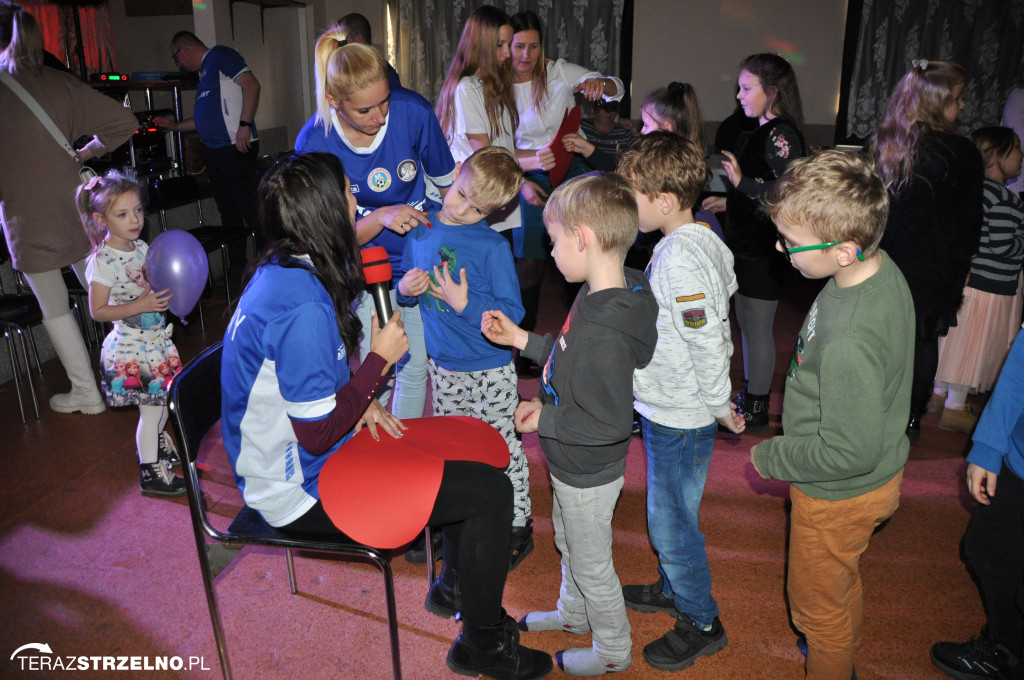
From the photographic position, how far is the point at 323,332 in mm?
1503

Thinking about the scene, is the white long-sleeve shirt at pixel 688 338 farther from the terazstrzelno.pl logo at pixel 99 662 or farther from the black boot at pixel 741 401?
the black boot at pixel 741 401

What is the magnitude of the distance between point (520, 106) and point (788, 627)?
2.54 m

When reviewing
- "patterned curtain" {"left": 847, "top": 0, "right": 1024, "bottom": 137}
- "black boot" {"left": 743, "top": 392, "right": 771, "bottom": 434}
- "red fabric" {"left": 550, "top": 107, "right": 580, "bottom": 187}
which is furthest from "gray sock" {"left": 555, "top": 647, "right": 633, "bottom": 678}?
"patterned curtain" {"left": 847, "top": 0, "right": 1024, "bottom": 137}

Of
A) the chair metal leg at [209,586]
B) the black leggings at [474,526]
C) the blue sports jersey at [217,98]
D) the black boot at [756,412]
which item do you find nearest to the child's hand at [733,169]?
the black boot at [756,412]

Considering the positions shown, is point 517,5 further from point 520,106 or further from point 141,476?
point 141,476

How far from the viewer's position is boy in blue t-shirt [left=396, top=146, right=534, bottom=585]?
2.00 meters

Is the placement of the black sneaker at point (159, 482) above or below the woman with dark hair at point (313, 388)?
below

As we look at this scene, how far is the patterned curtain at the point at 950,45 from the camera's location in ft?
21.0

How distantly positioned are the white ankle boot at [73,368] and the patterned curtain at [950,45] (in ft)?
22.1

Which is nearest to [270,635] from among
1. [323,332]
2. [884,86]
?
[323,332]

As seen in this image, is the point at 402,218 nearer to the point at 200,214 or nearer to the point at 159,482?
the point at 159,482

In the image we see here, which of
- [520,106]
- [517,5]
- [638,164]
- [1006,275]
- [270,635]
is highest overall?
[517,5]

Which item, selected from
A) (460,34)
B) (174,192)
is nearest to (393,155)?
(174,192)

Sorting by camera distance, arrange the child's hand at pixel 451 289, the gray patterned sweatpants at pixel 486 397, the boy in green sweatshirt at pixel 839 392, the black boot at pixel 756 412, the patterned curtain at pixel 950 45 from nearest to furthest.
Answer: the boy in green sweatshirt at pixel 839 392
the child's hand at pixel 451 289
the gray patterned sweatpants at pixel 486 397
the black boot at pixel 756 412
the patterned curtain at pixel 950 45
